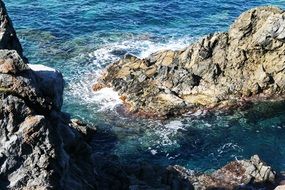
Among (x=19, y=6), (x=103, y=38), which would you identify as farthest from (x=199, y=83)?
(x=19, y=6)

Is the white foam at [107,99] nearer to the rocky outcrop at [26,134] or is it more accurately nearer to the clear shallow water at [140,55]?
the clear shallow water at [140,55]

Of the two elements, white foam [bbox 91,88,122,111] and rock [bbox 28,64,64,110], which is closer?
rock [bbox 28,64,64,110]

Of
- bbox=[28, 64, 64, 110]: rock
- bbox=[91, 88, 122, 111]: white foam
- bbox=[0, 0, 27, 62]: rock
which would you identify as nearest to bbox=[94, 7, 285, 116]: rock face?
bbox=[91, 88, 122, 111]: white foam

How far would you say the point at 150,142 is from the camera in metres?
48.2

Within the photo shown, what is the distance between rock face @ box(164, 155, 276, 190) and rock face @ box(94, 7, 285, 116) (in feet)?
40.0

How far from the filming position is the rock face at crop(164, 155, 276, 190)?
130 ft

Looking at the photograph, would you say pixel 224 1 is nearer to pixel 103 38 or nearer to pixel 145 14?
pixel 145 14

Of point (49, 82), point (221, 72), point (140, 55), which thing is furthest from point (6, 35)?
point (140, 55)

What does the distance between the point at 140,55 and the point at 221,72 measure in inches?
574

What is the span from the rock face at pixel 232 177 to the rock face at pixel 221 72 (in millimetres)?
12194

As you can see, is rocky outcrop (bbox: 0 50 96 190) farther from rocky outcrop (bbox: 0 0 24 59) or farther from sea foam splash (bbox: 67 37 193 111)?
sea foam splash (bbox: 67 37 193 111)

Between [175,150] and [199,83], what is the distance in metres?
12.0

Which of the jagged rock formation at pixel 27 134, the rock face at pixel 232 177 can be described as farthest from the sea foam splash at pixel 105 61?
the jagged rock formation at pixel 27 134

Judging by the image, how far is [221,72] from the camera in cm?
5681
